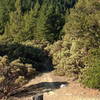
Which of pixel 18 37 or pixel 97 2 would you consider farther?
pixel 18 37

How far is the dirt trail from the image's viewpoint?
47.8 ft

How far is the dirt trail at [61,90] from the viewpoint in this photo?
14.6 metres

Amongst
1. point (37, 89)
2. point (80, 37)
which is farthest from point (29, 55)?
point (37, 89)

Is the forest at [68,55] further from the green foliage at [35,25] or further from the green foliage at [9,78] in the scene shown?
the green foliage at [35,25]

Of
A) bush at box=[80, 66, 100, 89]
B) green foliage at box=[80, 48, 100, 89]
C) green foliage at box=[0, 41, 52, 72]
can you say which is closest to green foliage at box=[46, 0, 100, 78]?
green foliage at box=[80, 48, 100, 89]

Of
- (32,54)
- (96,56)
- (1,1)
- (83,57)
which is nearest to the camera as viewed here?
(96,56)

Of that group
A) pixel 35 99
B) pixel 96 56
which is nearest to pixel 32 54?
pixel 96 56

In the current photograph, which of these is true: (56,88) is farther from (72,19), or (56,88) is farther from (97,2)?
(97,2)

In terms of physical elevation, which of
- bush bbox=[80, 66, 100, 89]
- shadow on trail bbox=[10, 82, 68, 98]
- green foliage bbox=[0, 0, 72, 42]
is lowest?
shadow on trail bbox=[10, 82, 68, 98]

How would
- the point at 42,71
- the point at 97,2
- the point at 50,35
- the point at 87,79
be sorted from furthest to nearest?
the point at 50,35 < the point at 42,71 < the point at 97,2 < the point at 87,79

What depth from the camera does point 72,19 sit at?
20.9 m

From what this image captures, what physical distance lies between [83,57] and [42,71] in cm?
607

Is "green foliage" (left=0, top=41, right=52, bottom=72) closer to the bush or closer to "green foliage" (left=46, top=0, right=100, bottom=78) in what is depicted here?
"green foliage" (left=46, top=0, right=100, bottom=78)

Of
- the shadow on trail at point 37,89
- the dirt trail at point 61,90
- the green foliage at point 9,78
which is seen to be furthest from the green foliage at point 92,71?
the green foliage at point 9,78
